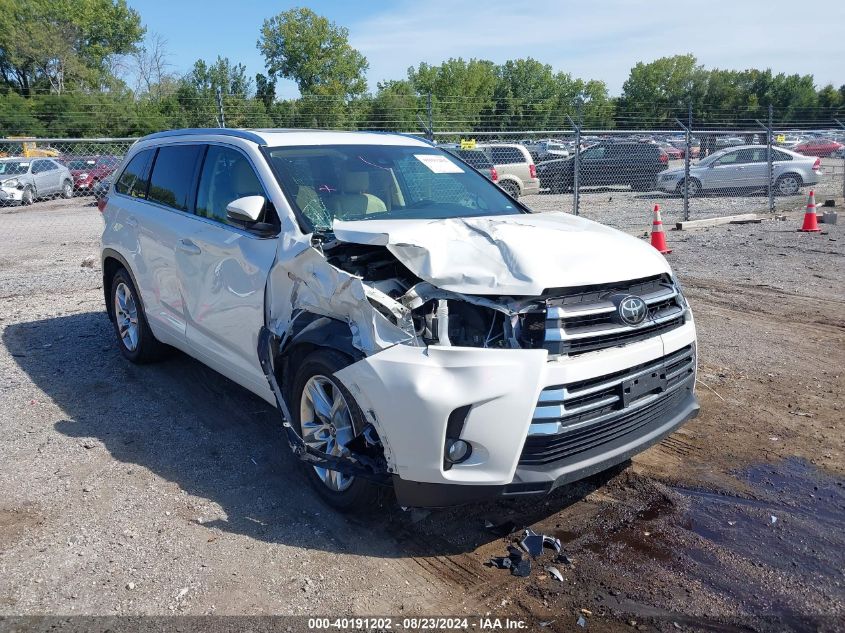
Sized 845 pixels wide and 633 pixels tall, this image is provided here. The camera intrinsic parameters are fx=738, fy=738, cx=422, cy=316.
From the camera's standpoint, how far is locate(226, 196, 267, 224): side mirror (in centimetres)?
416

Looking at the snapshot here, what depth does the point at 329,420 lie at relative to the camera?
3.83 metres

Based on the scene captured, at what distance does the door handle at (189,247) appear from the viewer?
16.3ft

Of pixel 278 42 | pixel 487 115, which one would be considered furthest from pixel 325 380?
pixel 278 42

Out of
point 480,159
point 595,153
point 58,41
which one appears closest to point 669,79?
point 58,41

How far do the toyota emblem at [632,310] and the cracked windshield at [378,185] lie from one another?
55.9 inches

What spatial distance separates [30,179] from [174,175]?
20.3 metres

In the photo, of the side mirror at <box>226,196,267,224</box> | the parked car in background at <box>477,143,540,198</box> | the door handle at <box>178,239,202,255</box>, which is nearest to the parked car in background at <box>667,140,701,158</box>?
the parked car in background at <box>477,143,540,198</box>

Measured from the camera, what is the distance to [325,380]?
3.75m

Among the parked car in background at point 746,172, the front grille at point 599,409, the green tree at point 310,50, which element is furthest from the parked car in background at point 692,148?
the green tree at point 310,50

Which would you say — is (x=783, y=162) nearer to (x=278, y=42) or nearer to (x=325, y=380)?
(x=325, y=380)

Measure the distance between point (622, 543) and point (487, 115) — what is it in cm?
2177

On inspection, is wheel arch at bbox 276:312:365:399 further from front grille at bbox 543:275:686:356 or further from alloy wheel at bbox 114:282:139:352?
alloy wheel at bbox 114:282:139:352

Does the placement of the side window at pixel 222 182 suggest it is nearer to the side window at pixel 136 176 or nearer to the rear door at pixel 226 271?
the rear door at pixel 226 271

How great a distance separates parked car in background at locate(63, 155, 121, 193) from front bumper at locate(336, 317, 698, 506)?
21.7 m
